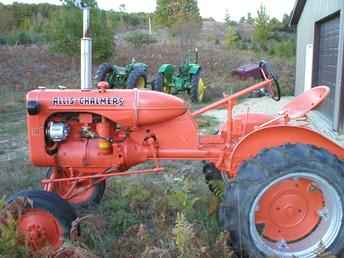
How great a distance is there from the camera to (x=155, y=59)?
20906 millimetres

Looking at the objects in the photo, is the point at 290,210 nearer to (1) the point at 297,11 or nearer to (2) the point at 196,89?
(2) the point at 196,89

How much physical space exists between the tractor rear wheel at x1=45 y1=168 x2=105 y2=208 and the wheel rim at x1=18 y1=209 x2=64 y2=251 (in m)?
0.50

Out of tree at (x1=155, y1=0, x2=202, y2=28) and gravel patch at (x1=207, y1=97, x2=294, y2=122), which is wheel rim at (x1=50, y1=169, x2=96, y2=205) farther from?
tree at (x1=155, y1=0, x2=202, y2=28)

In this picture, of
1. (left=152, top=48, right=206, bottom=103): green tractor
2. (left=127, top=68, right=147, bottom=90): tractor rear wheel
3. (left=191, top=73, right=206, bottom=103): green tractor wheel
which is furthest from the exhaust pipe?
(left=191, top=73, right=206, bottom=103): green tractor wheel

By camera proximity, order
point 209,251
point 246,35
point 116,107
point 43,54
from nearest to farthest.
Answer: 1. point 209,251
2. point 116,107
3. point 43,54
4. point 246,35

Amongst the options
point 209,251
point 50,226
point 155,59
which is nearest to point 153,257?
point 209,251

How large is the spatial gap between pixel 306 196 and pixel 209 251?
31.2 inches

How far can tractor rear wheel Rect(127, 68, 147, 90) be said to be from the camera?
1223cm

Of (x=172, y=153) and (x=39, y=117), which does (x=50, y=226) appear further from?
(x=172, y=153)

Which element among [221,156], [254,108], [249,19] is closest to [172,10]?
[249,19]

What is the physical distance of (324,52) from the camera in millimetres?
11578

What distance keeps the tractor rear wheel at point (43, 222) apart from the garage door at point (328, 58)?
7.61 meters

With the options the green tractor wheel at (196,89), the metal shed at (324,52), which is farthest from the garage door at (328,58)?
the green tractor wheel at (196,89)

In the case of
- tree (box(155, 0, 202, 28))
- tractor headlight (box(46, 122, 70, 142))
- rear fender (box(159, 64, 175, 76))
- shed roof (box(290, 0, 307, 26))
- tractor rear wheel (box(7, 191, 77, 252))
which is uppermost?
tree (box(155, 0, 202, 28))
